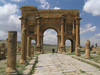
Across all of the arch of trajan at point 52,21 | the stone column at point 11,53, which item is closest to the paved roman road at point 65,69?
the stone column at point 11,53

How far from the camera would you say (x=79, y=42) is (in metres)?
22.1

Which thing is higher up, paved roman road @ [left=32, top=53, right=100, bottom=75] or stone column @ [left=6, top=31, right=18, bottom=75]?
stone column @ [left=6, top=31, right=18, bottom=75]

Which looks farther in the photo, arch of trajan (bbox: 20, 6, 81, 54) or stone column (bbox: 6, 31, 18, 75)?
arch of trajan (bbox: 20, 6, 81, 54)

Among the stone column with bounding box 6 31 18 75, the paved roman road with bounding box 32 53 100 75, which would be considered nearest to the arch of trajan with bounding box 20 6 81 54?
the paved roman road with bounding box 32 53 100 75

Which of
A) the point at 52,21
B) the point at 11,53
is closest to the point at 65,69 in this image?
the point at 11,53

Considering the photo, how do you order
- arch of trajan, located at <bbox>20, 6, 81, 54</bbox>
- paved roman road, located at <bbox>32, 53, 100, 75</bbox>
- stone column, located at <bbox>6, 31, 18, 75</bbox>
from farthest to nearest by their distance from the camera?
arch of trajan, located at <bbox>20, 6, 81, 54</bbox> → paved roman road, located at <bbox>32, 53, 100, 75</bbox> → stone column, located at <bbox>6, 31, 18, 75</bbox>

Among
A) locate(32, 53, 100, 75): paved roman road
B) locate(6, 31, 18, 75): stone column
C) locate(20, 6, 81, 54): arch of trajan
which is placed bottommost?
locate(32, 53, 100, 75): paved roman road

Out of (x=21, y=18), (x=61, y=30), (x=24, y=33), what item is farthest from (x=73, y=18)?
(x=24, y=33)

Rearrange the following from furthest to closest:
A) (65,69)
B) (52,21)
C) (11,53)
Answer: (52,21)
(65,69)
(11,53)

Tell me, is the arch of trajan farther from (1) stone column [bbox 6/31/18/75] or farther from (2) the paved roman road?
(1) stone column [bbox 6/31/18/75]

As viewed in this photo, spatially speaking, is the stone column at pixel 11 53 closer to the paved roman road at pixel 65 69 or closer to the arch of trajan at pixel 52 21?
the paved roman road at pixel 65 69

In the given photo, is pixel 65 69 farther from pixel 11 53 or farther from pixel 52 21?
pixel 52 21

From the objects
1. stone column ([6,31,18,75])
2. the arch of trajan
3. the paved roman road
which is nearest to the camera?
stone column ([6,31,18,75])

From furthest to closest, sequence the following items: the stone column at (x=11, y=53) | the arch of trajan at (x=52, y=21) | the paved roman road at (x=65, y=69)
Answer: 1. the arch of trajan at (x=52, y=21)
2. the paved roman road at (x=65, y=69)
3. the stone column at (x=11, y=53)
